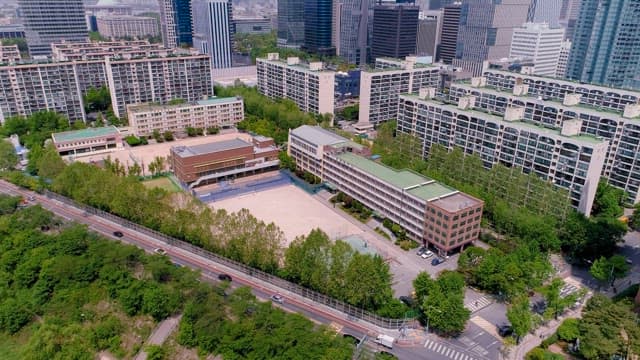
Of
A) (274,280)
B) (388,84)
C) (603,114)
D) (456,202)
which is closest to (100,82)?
(388,84)

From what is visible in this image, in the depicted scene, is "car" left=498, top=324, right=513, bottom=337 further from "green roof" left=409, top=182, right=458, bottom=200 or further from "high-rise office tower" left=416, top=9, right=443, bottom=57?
"high-rise office tower" left=416, top=9, right=443, bottom=57

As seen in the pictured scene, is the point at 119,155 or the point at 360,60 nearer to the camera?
the point at 119,155

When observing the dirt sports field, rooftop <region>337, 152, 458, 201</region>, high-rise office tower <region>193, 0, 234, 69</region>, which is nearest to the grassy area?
the dirt sports field

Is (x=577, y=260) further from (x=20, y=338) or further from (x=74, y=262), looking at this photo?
(x=20, y=338)

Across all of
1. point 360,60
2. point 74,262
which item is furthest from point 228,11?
point 74,262

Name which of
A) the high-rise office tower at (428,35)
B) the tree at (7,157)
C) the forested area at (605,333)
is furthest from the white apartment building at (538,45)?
the tree at (7,157)

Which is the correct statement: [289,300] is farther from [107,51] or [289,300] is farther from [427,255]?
[107,51]

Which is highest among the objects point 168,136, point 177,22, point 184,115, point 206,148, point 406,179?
point 177,22
